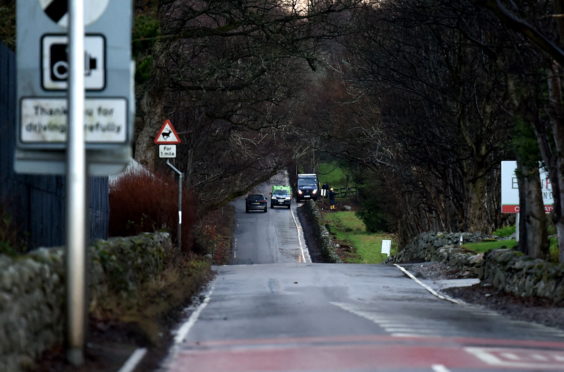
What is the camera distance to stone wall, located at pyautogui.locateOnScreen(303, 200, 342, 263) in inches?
2302

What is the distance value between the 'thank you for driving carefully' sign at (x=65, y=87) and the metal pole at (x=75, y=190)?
72cm

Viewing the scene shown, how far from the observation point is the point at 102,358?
475 inches

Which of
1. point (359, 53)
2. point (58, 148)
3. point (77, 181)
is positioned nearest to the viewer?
point (77, 181)

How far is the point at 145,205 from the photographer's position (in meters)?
27.2

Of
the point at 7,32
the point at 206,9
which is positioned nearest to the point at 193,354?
the point at 7,32

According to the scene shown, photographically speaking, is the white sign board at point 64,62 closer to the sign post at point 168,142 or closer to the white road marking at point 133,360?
the white road marking at point 133,360

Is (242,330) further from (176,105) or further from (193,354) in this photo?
(176,105)

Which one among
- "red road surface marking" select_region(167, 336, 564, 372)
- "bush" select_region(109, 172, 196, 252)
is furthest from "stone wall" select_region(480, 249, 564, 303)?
"bush" select_region(109, 172, 196, 252)

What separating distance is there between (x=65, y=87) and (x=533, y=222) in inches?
640

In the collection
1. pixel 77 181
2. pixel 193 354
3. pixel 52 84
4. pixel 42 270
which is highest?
pixel 52 84

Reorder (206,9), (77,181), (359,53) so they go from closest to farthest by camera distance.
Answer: (77,181) → (206,9) → (359,53)

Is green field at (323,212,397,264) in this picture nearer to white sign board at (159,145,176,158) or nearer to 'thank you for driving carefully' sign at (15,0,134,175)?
white sign board at (159,145,176,158)

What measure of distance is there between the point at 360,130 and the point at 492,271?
1291 inches

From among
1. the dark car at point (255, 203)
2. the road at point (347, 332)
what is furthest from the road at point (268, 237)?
the road at point (347, 332)
